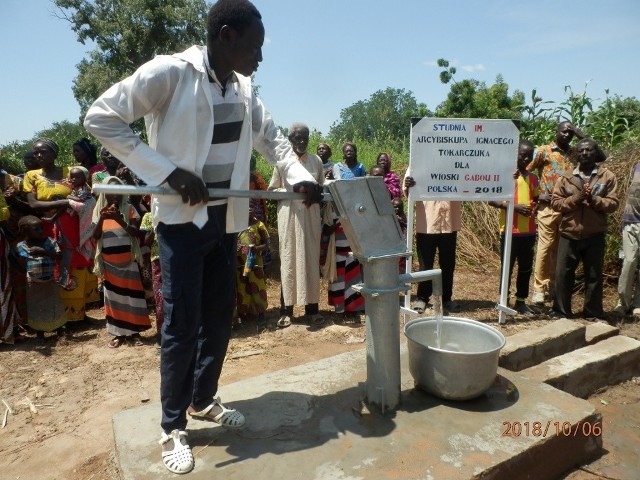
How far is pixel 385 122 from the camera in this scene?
65375mm

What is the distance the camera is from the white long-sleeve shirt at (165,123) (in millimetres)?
1919

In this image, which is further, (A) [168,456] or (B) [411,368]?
(B) [411,368]

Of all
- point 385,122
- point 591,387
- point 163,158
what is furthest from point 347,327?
point 385,122

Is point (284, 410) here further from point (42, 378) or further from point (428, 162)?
point (428, 162)

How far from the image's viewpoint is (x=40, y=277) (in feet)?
14.9

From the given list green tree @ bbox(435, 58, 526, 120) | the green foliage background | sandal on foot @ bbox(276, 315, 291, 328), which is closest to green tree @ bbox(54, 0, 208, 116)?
the green foliage background

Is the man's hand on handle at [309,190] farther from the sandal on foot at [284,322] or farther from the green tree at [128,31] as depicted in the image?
the green tree at [128,31]

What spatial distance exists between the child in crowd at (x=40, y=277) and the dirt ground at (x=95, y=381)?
0.19m

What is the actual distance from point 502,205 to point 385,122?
62.6 metres

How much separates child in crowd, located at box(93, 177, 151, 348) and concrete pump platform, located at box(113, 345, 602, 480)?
6.80 ft

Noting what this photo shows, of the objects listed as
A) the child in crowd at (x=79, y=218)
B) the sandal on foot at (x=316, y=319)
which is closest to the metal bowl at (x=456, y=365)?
the sandal on foot at (x=316, y=319)

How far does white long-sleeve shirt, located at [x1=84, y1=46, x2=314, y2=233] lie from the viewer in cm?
192

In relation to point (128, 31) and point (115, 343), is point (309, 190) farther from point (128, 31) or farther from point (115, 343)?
point (128, 31)
